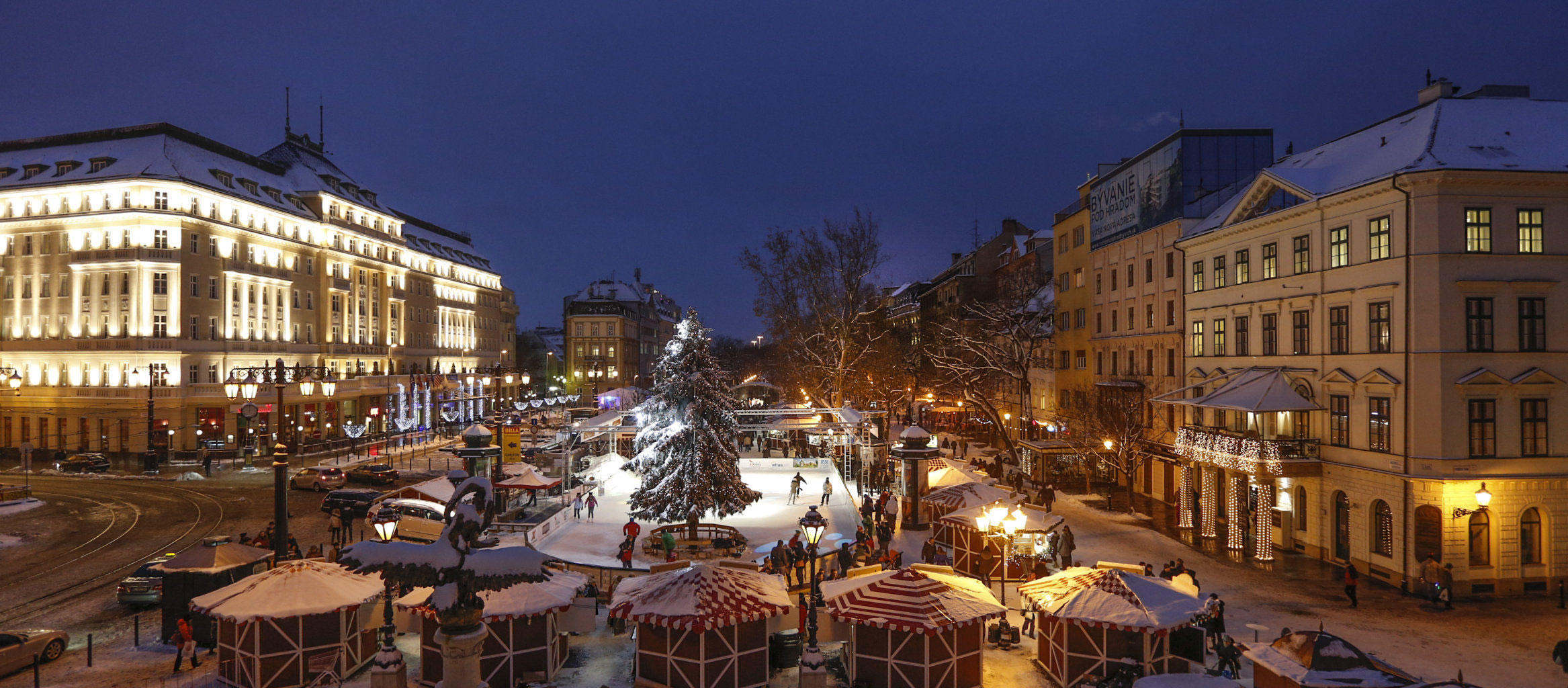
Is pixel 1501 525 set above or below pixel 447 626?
below

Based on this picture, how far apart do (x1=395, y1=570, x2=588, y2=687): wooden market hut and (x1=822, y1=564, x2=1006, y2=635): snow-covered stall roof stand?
510 centimetres

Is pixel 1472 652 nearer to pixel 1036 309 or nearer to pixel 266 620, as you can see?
pixel 266 620

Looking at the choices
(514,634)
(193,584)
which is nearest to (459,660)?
(514,634)

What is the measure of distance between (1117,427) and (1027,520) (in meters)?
15.4

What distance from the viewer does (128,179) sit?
47.3m

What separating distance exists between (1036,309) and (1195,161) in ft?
63.0

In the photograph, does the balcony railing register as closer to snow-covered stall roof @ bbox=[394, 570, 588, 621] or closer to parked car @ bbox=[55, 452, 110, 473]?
snow-covered stall roof @ bbox=[394, 570, 588, 621]

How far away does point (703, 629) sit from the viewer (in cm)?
1303

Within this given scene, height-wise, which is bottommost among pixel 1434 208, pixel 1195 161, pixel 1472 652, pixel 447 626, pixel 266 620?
pixel 1472 652

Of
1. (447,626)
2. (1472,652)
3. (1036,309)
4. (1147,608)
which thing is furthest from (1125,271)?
(447,626)

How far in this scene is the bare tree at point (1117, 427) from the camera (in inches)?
1345

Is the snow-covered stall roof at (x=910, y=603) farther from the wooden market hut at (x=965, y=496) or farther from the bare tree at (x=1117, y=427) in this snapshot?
the bare tree at (x=1117, y=427)

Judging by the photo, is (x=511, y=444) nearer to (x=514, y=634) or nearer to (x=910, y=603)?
(x=514, y=634)

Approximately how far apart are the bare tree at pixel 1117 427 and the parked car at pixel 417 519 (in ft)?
85.7
